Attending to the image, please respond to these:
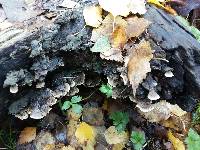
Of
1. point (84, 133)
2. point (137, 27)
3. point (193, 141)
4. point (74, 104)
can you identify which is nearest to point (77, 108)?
point (74, 104)

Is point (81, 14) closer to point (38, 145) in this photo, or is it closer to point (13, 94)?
point (13, 94)

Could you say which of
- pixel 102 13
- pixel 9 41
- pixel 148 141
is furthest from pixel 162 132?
pixel 9 41

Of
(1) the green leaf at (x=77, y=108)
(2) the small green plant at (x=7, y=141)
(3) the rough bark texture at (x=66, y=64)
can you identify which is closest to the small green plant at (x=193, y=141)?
(3) the rough bark texture at (x=66, y=64)

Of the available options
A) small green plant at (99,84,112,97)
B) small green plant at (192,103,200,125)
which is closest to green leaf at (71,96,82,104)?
small green plant at (99,84,112,97)

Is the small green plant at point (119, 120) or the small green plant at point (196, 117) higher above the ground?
the small green plant at point (196, 117)

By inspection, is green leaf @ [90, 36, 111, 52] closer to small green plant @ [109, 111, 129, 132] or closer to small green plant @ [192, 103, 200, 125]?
small green plant @ [109, 111, 129, 132]

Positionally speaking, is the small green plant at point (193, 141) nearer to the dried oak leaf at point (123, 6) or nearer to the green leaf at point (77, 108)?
the green leaf at point (77, 108)
